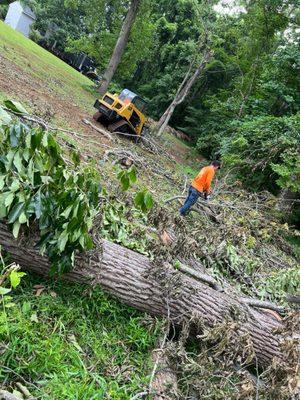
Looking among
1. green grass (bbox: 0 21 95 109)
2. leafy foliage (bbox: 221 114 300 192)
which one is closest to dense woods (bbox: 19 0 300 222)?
leafy foliage (bbox: 221 114 300 192)

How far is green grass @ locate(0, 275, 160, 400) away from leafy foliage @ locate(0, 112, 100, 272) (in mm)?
423

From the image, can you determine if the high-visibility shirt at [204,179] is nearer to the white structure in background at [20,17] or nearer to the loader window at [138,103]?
the loader window at [138,103]

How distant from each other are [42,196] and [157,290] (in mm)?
1597

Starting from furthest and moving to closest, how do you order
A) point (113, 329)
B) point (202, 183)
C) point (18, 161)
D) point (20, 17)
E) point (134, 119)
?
point (20, 17)
point (134, 119)
point (202, 183)
point (113, 329)
point (18, 161)

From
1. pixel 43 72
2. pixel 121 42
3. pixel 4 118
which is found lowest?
pixel 43 72

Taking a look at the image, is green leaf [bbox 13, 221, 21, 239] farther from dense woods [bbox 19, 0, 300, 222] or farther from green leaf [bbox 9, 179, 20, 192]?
dense woods [bbox 19, 0, 300, 222]

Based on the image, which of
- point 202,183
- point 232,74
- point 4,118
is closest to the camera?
point 4,118

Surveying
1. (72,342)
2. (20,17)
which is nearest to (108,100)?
(72,342)

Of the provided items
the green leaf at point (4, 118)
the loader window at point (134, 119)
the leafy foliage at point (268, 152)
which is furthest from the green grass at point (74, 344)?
the loader window at point (134, 119)

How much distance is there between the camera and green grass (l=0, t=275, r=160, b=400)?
295 cm

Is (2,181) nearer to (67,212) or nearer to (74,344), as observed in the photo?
(67,212)

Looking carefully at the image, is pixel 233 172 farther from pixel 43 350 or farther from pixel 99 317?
pixel 43 350

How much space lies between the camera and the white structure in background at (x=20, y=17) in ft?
140

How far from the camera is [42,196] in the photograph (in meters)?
3.41
